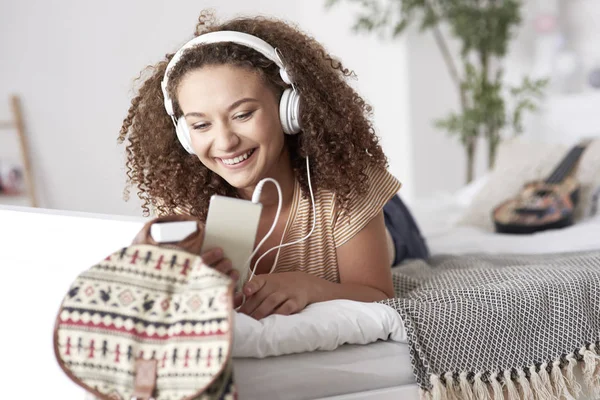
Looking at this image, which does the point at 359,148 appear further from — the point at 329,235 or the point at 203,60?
the point at 203,60

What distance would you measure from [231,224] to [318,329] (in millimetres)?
214

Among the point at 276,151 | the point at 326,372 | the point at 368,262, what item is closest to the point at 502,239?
the point at 368,262

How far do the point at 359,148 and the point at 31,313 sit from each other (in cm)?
61

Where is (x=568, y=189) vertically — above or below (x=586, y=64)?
below

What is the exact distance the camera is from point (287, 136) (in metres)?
1.30

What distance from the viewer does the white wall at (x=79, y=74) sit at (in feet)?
11.7

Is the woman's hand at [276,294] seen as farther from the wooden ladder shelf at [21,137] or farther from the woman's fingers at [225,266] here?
the wooden ladder shelf at [21,137]

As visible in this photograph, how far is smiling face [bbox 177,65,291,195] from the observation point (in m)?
1.10

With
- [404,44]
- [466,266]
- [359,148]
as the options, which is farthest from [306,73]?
[404,44]

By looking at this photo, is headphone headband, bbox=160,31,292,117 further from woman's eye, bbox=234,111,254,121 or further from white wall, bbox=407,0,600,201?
white wall, bbox=407,0,600,201

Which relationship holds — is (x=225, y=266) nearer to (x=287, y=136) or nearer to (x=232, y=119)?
(x=232, y=119)

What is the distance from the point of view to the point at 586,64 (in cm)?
342

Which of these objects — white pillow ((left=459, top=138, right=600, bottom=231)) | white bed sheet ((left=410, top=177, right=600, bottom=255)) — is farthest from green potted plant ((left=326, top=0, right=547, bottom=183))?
white bed sheet ((left=410, top=177, right=600, bottom=255))

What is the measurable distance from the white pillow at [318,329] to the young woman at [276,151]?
0.19ft
